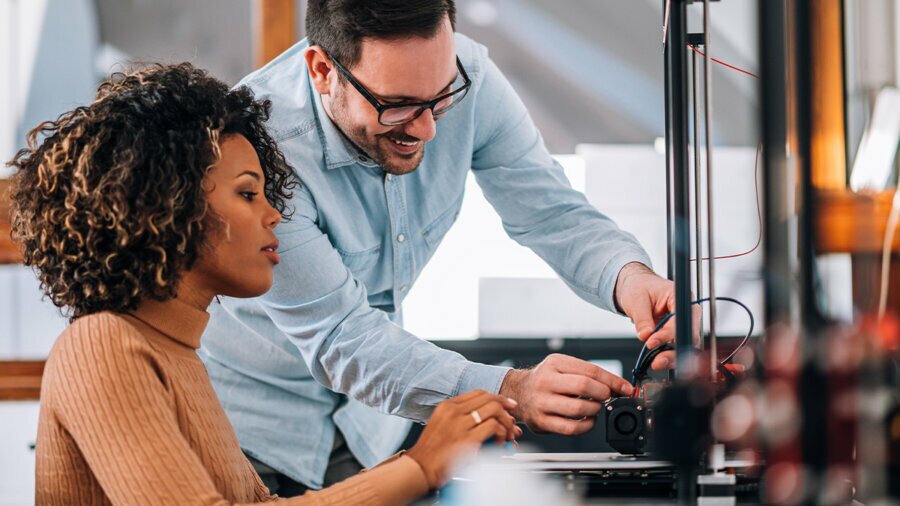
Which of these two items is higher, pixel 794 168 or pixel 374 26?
pixel 374 26

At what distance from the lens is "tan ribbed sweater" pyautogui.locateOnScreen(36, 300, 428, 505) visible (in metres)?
0.92

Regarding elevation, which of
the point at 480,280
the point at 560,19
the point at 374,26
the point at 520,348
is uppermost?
the point at 560,19

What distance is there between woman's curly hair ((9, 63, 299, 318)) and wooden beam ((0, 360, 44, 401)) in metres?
1.73

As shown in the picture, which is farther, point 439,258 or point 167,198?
point 439,258

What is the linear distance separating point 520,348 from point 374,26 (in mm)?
1791

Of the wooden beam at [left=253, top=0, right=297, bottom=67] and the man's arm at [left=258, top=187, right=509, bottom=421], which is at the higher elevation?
the wooden beam at [left=253, top=0, right=297, bottom=67]

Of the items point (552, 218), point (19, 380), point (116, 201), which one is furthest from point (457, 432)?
point (19, 380)

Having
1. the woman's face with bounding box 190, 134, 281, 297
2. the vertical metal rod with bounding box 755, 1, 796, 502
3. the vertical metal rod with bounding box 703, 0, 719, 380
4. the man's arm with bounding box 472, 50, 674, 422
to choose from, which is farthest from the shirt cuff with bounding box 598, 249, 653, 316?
the vertical metal rod with bounding box 755, 1, 796, 502

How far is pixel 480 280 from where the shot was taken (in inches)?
122

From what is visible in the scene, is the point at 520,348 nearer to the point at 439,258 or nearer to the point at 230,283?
the point at 439,258

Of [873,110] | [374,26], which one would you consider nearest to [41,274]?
[374,26]

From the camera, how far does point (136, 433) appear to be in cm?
92

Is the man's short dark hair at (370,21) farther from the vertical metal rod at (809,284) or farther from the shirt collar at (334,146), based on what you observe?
the vertical metal rod at (809,284)

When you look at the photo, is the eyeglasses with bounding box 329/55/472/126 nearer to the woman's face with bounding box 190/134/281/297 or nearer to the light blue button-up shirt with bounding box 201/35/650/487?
the light blue button-up shirt with bounding box 201/35/650/487
